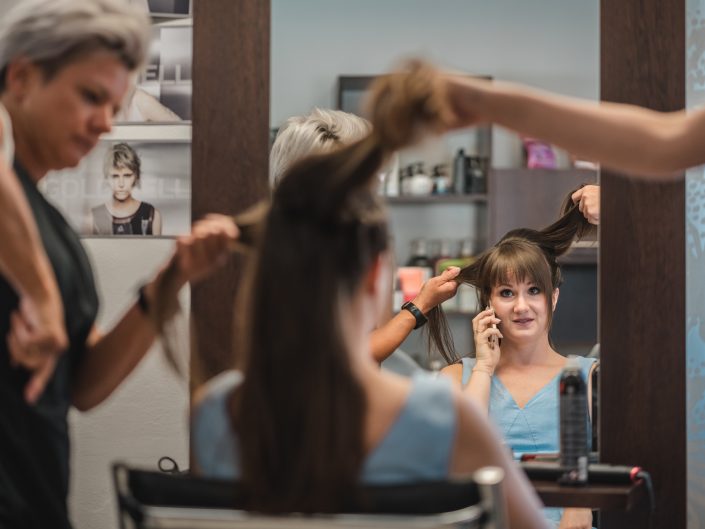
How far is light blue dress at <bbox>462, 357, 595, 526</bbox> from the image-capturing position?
7.45 feet

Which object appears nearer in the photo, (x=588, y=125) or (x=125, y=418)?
(x=588, y=125)

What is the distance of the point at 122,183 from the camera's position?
6.98 feet

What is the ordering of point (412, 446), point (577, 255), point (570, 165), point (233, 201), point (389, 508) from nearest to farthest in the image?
point (389, 508) < point (412, 446) < point (233, 201) < point (577, 255) < point (570, 165)

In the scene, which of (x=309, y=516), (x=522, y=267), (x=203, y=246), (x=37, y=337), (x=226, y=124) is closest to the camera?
(x=309, y=516)

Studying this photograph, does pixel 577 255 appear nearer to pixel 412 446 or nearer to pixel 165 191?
pixel 165 191

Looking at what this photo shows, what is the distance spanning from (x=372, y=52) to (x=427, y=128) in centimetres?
138

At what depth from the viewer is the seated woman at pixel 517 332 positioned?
7.86ft

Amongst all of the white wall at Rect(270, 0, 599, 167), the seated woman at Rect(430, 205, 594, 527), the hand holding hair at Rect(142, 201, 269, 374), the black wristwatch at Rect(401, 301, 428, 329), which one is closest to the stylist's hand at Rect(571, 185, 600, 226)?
the seated woman at Rect(430, 205, 594, 527)

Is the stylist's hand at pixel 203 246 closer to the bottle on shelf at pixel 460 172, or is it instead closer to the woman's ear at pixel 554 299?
the woman's ear at pixel 554 299

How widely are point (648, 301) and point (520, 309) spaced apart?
512mm

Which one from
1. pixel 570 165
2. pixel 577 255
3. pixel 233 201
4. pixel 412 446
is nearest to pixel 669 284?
pixel 577 255

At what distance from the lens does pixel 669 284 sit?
2074 mm

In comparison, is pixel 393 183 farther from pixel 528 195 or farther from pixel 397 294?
pixel 397 294

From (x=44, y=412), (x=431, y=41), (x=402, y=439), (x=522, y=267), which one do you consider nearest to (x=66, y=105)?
(x=44, y=412)
